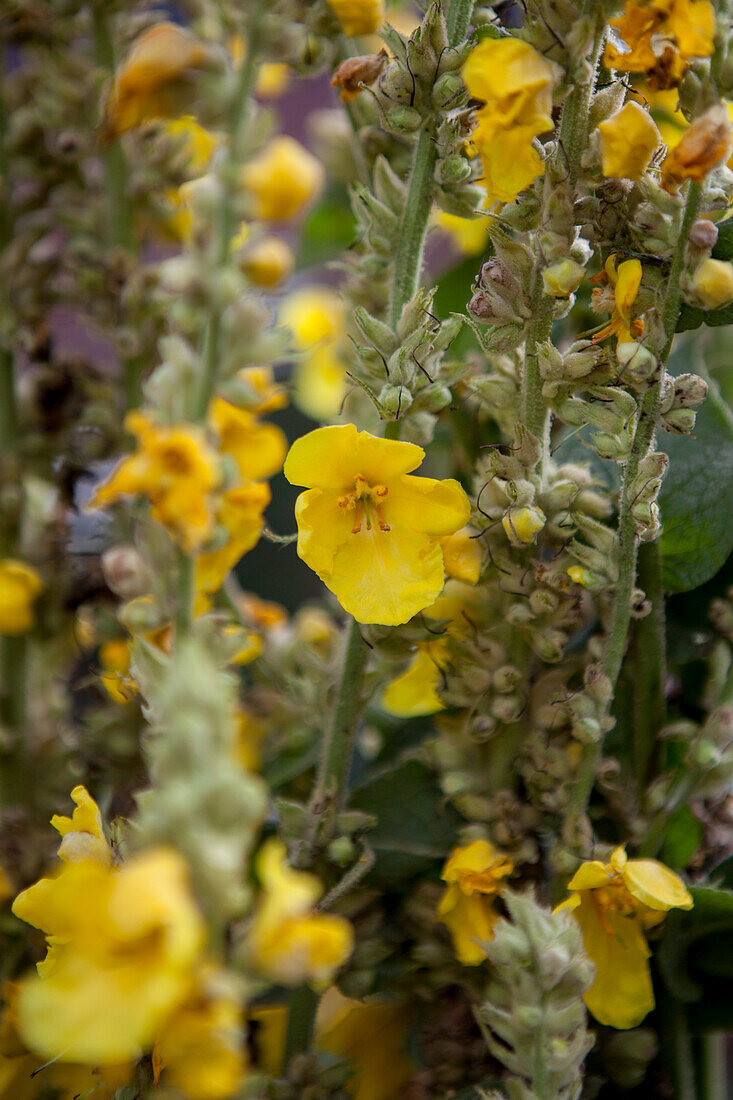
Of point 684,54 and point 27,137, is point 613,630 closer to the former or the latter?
point 684,54

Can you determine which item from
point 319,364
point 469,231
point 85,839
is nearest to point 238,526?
point 85,839

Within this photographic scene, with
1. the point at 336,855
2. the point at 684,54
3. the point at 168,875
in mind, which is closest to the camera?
the point at 168,875

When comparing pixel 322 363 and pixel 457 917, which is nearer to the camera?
pixel 457 917

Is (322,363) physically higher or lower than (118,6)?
lower

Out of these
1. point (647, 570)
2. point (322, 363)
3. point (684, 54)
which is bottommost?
point (322, 363)

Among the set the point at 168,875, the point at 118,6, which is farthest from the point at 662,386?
the point at 118,6

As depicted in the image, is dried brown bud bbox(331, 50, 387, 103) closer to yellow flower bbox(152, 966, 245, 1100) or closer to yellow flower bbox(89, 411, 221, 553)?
yellow flower bbox(89, 411, 221, 553)

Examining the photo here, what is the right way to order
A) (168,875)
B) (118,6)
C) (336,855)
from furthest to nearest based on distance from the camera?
(118,6), (336,855), (168,875)
